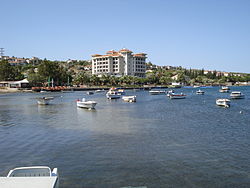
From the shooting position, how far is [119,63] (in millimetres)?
188500

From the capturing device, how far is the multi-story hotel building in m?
189

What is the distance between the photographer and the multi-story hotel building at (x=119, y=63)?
189 m

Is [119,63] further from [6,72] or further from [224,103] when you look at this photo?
[224,103]

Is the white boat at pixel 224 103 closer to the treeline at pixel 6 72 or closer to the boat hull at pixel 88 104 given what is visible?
the boat hull at pixel 88 104

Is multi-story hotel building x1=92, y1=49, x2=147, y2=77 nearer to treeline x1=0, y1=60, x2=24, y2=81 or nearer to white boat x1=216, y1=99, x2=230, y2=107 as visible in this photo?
treeline x1=0, y1=60, x2=24, y2=81

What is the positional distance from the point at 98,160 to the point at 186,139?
30.8ft

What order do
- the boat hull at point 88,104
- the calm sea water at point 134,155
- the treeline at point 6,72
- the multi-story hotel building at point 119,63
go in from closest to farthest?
the calm sea water at point 134,155
the boat hull at point 88,104
the treeline at point 6,72
the multi-story hotel building at point 119,63

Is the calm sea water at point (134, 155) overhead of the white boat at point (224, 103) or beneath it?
beneath

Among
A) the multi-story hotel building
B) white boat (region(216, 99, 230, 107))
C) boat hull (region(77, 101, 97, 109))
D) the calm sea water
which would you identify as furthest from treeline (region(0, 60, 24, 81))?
the calm sea water

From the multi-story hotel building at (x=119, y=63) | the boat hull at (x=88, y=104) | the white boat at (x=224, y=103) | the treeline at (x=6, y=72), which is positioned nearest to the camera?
the boat hull at (x=88, y=104)

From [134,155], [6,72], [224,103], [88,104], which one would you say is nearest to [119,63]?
[6,72]

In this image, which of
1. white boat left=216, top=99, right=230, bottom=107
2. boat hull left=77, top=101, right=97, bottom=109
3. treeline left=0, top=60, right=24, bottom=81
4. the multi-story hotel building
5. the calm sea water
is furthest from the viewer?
the multi-story hotel building

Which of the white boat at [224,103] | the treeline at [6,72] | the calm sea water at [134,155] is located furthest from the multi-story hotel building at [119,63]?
the calm sea water at [134,155]

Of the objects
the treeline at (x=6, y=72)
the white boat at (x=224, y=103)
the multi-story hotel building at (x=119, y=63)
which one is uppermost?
the multi-story hotel building at (x=119, y=63)
